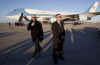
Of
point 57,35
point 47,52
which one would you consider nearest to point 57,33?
point 57,35

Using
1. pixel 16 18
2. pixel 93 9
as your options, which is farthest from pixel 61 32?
pixel 93 9

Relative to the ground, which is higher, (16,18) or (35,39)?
(16,18)

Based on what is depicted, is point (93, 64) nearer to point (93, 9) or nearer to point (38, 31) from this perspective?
point (38, 31)

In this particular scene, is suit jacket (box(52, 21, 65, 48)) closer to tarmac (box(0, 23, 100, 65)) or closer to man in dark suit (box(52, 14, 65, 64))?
man in dark suit (box(52, 14, 65, 64))

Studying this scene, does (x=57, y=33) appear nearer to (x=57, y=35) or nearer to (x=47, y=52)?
(x=57, y=35)

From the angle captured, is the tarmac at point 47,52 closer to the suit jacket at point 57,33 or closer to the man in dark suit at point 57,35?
A: the man in dark suit at point 57,35

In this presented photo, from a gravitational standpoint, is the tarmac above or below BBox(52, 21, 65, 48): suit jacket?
below

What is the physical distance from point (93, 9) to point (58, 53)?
45440mm

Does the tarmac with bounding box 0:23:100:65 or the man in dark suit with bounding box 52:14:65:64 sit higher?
the man in dark suit with bounding box 52:14:65:64

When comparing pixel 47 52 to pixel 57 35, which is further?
pixel 47 52

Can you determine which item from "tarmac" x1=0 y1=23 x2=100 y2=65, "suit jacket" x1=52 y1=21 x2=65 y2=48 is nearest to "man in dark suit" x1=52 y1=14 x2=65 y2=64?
"suit jacket" x1=52 y1=21 x2=65 y2=48

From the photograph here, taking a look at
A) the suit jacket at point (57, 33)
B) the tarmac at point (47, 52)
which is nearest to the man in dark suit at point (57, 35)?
the suit jacket at point (57, 33)

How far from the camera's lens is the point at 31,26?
16.3ft

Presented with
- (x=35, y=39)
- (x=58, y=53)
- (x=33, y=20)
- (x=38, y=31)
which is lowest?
(x=58, y=53)
